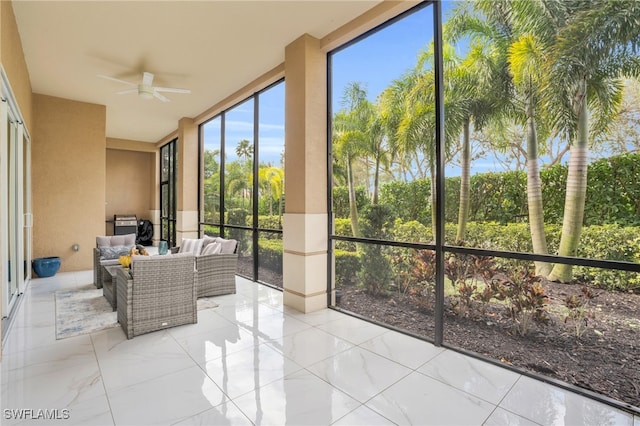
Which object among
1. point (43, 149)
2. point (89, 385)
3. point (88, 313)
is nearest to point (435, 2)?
point (89, 385)

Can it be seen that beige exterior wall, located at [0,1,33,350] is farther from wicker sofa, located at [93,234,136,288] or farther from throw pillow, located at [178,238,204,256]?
throw pillow, located at [178,238,204,256]

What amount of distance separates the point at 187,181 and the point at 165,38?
4.02m

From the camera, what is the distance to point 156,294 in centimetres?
324

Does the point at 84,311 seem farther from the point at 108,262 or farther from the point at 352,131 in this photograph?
the point at 352,131

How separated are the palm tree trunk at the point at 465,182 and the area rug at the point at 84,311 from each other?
10.3 feet

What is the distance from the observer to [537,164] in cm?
271

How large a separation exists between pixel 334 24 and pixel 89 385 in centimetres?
413

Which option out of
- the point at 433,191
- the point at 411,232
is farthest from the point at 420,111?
the point at 411,232

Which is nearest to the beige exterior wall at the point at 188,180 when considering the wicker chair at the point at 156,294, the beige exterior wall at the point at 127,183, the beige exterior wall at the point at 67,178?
the beige exterior wall at the point at 67,178

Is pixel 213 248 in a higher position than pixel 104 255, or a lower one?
higher

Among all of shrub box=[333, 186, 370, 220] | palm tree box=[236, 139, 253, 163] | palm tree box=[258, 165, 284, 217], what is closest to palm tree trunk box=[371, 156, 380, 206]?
shrub box=[333, 186, 370, 220]

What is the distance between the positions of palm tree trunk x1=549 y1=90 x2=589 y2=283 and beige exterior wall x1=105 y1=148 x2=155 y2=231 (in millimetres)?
11618

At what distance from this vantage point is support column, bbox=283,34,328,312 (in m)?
3.94

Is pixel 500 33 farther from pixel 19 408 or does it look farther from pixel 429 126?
pixel 19 408
